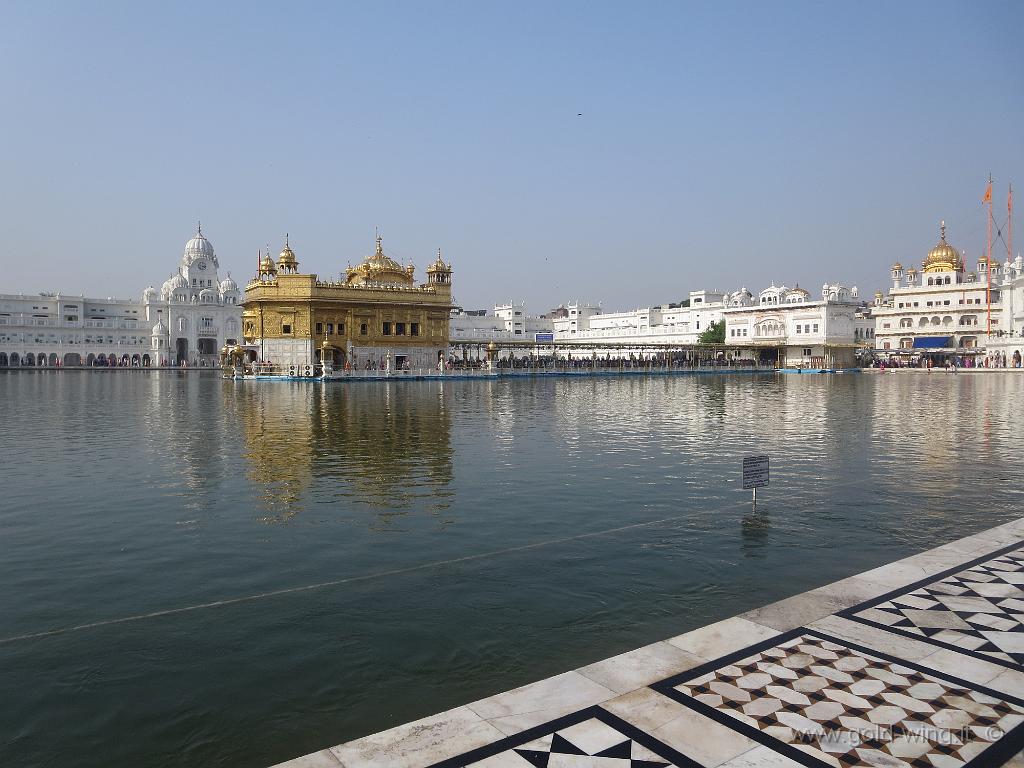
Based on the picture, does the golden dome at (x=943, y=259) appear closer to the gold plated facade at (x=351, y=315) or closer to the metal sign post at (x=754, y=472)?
the gold plated facade at (x=351, y=315)

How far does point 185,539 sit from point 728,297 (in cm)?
10837

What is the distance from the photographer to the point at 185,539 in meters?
8.89

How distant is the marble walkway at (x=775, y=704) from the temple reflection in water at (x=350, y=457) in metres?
5.57

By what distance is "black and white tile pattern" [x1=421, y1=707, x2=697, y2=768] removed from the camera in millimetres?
3785

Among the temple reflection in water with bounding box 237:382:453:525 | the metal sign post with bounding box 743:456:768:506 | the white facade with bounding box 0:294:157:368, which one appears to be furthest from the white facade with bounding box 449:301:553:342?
the metal sign post with bounding box 743:456:768:506

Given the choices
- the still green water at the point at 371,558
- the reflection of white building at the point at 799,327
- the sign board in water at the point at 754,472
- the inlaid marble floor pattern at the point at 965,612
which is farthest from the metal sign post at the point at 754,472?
the reflection of white building at the point at 799,327

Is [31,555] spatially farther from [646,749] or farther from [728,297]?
[728,297]

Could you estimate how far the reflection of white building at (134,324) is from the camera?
90.0 meters

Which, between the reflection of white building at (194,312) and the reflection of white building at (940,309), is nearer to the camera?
the reflection of white building at (940,309)

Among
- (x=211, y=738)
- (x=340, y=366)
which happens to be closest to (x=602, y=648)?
(x=211, y=738)

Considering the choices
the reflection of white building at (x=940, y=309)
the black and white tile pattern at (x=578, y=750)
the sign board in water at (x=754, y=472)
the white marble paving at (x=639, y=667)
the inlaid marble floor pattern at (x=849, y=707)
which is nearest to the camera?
the black and white tile pattern at (x=578, y=750)

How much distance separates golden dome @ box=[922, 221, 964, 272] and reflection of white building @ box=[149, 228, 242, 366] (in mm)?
94571

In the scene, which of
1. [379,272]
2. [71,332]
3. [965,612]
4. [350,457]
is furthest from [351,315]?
[71,332]

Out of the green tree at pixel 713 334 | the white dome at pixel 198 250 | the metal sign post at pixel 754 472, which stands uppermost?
the white dome at pixel 198 250
